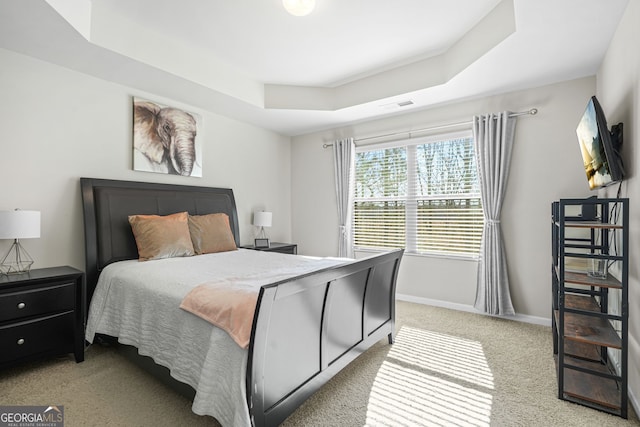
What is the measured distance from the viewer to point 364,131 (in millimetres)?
4504

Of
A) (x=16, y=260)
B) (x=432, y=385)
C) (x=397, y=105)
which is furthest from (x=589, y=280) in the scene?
(x=16, y=260)

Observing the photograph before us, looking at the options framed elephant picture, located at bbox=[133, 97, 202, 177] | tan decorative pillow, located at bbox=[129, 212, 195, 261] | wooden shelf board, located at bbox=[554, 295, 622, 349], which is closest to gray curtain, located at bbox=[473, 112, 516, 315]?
wooden shelf board, located at bbox=[554, 295, 622, 349]

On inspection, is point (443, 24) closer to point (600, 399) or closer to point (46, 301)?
Result: point (600, 399)

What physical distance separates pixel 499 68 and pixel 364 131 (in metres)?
1.93

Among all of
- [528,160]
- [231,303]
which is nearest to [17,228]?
[231,303]

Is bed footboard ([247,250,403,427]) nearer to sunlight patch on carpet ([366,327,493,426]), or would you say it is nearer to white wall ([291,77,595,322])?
sunlight patch on carpet ([366,327,493,426])

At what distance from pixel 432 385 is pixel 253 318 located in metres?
1.49

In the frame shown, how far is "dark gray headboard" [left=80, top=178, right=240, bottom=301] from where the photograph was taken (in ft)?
9.29

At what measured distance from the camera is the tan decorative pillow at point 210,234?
3.30 metres

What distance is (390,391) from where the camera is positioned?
2066 mm

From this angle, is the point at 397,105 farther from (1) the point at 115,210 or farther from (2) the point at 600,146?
(1) the point at 115,210

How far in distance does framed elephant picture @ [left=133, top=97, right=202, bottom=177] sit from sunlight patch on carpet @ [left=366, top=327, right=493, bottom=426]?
3047 millimetres

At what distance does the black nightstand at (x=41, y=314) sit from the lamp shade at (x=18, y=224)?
12.2 inches

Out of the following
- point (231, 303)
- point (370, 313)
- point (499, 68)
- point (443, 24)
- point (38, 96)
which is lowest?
point (370, 313)
